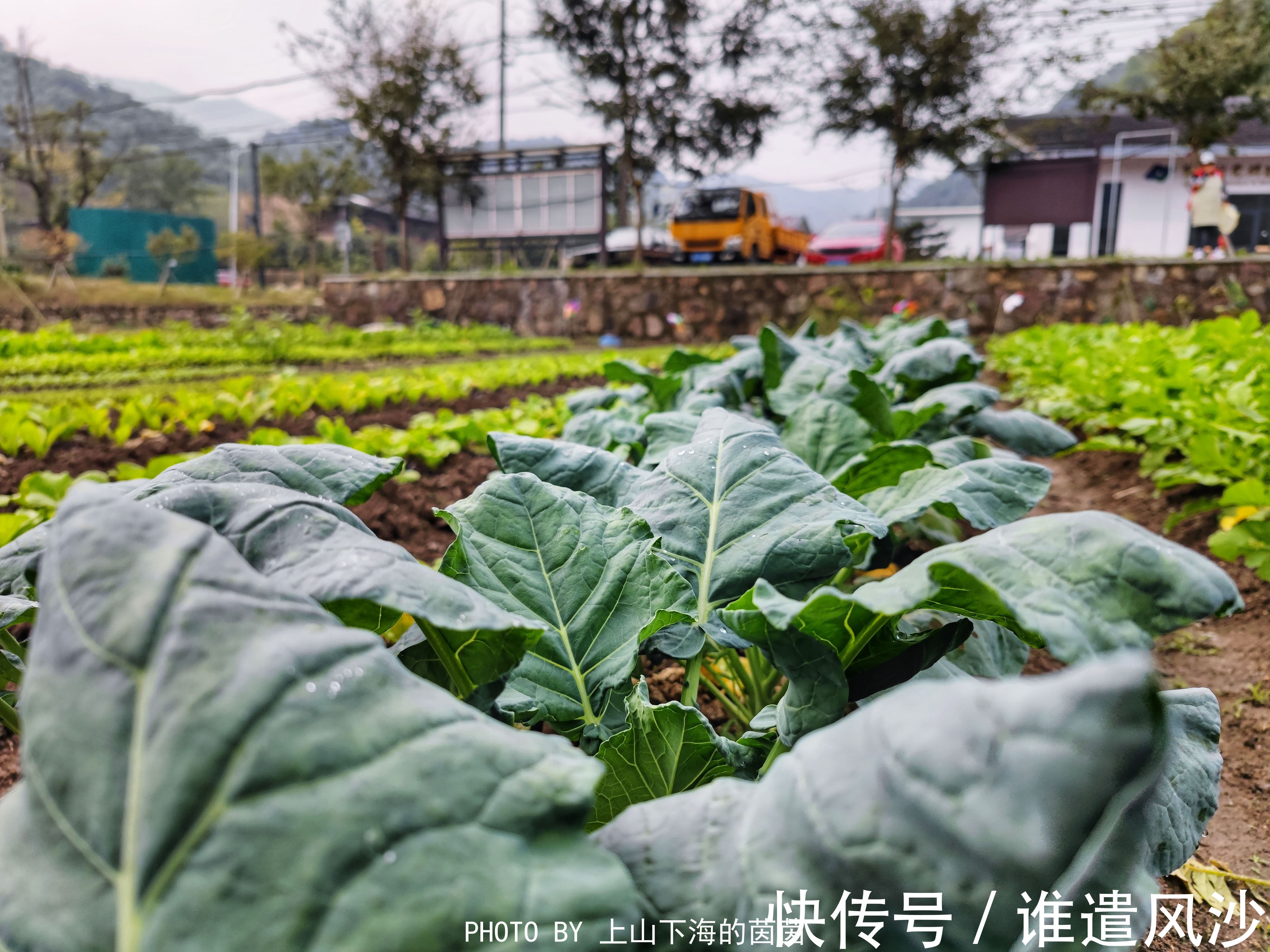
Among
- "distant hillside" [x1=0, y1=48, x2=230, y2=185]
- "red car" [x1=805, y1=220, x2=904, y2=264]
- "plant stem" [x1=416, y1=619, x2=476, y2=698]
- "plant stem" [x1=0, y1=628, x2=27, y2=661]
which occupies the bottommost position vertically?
"plant stem" [x1=0, y1=628, x2=27, y2=661]

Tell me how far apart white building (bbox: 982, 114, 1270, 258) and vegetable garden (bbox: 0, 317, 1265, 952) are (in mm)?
18602

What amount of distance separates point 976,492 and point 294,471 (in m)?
0.88

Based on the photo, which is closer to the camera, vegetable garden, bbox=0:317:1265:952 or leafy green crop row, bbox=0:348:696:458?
vegetable garden, bbox=0:317:1265:952

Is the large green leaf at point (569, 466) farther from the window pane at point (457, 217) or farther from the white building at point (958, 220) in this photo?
the white building at point (958, 220)

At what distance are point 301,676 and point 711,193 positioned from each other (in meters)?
16.2

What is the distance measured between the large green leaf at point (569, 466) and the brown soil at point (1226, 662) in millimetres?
870

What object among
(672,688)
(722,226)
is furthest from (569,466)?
(722,226)

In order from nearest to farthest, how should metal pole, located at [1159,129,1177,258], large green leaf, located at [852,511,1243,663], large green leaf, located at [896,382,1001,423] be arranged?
large green leaf, located at [852,511,1243,663]
large green leaf, located at [896,382,1001,423]
metal pole, located at [1159,129,1177,258]

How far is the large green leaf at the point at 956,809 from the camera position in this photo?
0.44m

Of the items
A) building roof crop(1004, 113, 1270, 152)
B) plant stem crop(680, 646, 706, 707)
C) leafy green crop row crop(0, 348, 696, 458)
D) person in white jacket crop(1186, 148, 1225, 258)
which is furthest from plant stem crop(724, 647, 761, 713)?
building roof crop(1004, 113, 1270, 152)

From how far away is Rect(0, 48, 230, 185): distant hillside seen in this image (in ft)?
69.5

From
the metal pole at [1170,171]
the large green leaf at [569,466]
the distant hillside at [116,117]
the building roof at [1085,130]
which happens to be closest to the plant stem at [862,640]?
the large green leaf at [569,466]

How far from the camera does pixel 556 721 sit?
0.99 metres

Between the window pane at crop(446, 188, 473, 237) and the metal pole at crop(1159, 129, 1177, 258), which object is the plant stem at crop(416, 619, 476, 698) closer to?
the window pane at crop(446, 188, 473, 237)
